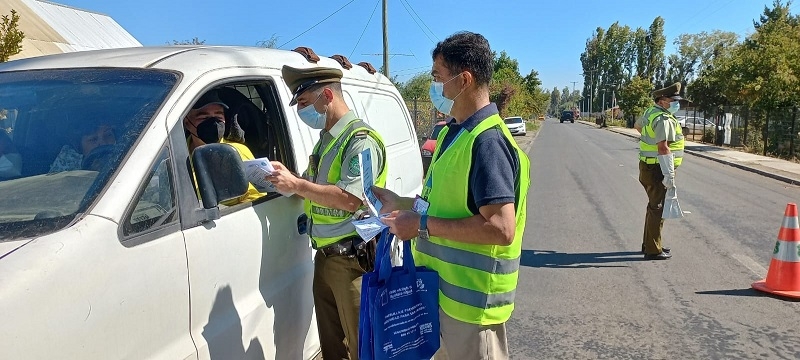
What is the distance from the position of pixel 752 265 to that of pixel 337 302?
5440 millimetres

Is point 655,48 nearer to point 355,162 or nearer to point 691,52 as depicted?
point 691,52

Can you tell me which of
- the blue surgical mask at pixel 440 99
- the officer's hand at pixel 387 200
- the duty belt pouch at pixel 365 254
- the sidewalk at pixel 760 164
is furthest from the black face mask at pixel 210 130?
the sidewalk at pixel 760 164

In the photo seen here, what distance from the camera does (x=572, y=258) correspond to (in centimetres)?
705

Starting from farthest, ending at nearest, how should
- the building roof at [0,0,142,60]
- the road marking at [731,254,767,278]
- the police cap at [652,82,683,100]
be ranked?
the building roof at [0,0,142,60], the police cap at [652,82,683,100], the road marking at [731,254,767,278]

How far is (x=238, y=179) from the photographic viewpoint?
7.48 ft

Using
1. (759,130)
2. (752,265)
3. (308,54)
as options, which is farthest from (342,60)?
(759,130)

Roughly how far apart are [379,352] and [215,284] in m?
0.69

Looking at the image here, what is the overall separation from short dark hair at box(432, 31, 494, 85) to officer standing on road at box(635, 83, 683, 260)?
5.02 m

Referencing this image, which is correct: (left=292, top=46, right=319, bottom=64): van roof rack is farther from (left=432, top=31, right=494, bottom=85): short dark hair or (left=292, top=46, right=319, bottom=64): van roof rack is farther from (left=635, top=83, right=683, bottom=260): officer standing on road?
(left=635, top=83, right=683, bottom=260): officer standing on road

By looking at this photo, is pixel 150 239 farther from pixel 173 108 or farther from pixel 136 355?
pixel 173 108

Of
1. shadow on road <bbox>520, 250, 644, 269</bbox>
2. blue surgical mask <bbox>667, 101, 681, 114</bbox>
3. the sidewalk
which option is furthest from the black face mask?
the sidewalk

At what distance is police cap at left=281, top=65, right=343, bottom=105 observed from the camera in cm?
294


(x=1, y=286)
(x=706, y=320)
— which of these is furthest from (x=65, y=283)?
(x=706, y=320)

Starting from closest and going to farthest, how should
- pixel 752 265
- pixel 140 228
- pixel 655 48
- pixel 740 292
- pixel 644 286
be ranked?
pixel 140 228 → pixel 740 292 → pixel 644 286 → pixel 752 265 → pixel 655 48
